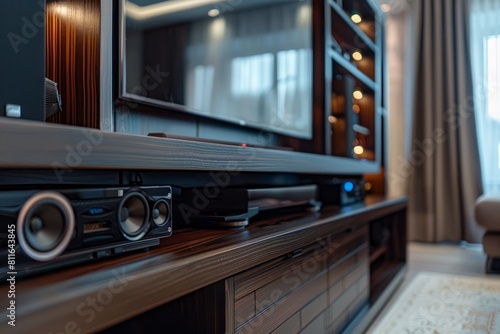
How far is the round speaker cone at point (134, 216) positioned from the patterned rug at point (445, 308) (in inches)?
53.1

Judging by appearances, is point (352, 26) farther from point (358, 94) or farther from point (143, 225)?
point (143, 225)

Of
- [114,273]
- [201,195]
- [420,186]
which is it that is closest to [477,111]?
[420,186]

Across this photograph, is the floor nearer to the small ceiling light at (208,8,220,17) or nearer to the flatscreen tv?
the flatscreen tv

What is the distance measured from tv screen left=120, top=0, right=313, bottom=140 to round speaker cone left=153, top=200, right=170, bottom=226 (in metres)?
0.40

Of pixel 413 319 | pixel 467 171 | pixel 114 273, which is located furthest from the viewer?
pixel 467 171

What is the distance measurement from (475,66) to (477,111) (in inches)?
16.3

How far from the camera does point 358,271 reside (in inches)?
71.8

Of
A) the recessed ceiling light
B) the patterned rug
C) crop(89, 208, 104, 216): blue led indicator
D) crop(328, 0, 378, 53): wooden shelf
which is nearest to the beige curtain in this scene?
crop(328, 0, 378, 53): wooden shelf

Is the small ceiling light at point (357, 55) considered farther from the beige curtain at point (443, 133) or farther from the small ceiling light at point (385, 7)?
A: the small ceiling light at point (385, 7)

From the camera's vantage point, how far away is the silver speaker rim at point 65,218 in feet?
1.93

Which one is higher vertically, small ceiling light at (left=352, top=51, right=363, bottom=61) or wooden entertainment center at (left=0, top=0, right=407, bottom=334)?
small ceiling light at (left=352, top=51, right=363, bottom=61)

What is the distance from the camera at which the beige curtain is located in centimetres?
399

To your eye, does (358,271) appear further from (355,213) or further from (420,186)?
(420,186)

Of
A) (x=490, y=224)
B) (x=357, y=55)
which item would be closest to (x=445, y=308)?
(x=490, y=224)
